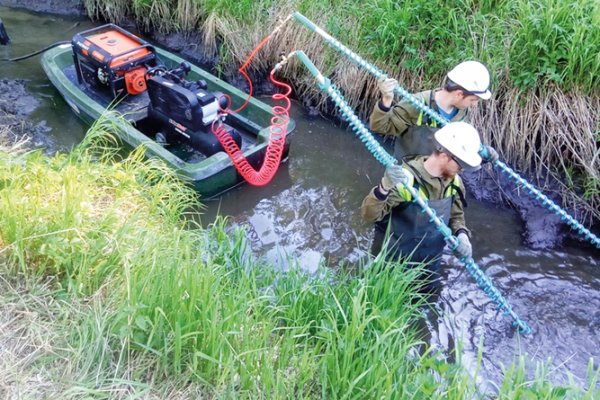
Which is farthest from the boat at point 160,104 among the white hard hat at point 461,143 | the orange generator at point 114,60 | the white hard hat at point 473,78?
the white hard hat at point 461,143

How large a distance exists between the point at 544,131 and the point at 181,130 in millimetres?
3225

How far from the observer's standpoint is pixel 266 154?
4.98 meters

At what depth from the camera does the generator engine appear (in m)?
4.85

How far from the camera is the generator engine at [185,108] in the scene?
485cm

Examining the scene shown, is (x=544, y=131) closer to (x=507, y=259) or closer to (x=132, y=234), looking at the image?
(x=507, y=259)

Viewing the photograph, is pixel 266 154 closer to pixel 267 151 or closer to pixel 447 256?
pixel 267 151

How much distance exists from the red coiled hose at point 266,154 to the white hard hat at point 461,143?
1921 millimetres

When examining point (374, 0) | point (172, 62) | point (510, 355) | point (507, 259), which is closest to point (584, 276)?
point (507, 259)

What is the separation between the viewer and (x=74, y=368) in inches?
96.9

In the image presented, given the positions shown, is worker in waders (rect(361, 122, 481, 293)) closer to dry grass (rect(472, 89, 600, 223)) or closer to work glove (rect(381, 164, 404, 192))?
work glove (rect(381, 164, 404, 192))

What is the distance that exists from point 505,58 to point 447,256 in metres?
1.85

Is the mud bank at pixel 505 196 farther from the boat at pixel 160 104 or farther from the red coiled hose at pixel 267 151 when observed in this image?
the red coiled hose at pixel 267 151

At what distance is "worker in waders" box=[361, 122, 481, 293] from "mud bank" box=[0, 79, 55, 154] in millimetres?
3575

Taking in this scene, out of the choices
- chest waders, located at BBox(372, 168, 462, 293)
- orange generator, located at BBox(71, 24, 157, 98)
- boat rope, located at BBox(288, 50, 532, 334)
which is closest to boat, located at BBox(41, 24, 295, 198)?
orange generator, located at BBox(71, 24, 157, 98)
